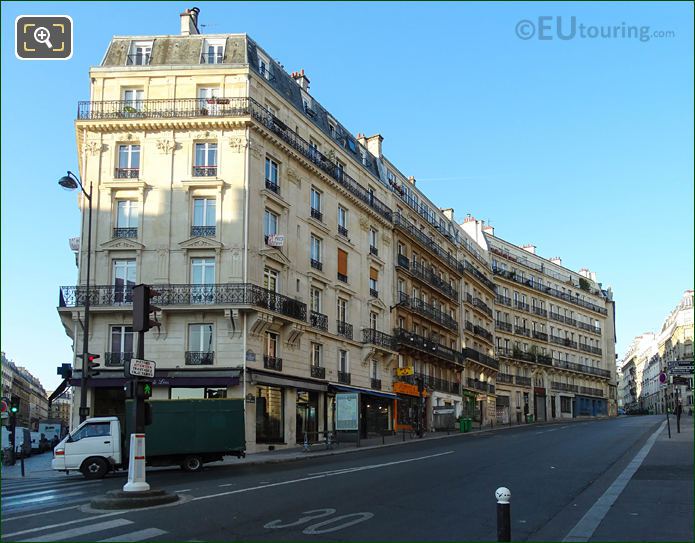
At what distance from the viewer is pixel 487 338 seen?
68.1 metres

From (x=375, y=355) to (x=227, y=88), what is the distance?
60.7 feet

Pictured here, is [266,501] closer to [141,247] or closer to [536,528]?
[536,528]

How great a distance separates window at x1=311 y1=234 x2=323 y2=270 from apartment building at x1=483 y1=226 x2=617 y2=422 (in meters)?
37.8

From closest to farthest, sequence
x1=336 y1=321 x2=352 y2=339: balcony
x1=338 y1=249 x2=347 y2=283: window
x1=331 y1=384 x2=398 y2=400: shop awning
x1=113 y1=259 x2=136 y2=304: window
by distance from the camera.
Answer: x1=113 y1=259 x2=136 y2=304: window < x1=331 y1=384 x2=398 y2=400: shop awning < x1=336 y1=321 x2=352 y2=339: balcony < x1=338 y1=249 x2=347 y2=283: window

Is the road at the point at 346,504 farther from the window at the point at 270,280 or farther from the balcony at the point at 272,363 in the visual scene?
the window at the point at 270,280

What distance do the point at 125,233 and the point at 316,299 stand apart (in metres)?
10.6

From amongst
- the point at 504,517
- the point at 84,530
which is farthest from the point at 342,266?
the point at 504,517

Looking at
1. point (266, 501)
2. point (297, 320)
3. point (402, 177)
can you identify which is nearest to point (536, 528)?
point (266, 501)

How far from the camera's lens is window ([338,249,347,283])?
40.9 meters

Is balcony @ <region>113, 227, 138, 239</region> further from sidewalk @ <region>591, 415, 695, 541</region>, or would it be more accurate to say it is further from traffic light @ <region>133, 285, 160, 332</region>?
sidewalk @ <region>591, 415, 695, 541</region>

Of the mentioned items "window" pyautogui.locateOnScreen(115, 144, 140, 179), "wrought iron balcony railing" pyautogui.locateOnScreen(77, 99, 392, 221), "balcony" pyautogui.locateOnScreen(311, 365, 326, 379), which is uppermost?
"wrought iron balcony railing" pyautogui.locateOnScreen(77, 99, 392, 221)

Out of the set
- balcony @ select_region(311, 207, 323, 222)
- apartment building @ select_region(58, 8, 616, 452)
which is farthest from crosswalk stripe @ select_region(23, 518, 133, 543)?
balcony @ select_region(311, 207, 323, 222)

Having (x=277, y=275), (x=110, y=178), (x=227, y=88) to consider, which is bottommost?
(x=277, y=275)

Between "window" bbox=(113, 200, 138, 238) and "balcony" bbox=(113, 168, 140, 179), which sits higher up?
"balcony" bbox=(113, 168, 140, 179)
